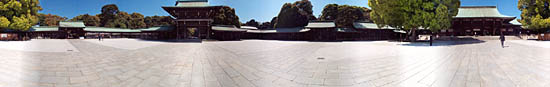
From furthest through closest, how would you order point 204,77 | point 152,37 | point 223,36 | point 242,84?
point 152,37 → point 223,36 → point 204,77 → point 242,84

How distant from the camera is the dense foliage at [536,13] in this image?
51.1 ft

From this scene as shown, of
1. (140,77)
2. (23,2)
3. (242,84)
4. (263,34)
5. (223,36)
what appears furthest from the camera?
(263,34)

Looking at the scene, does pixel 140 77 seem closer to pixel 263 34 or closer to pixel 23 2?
pixel 23 2

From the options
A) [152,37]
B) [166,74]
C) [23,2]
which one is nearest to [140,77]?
[166,74]

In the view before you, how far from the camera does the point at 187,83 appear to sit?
2.51 metres

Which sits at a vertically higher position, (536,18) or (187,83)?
(536,18)

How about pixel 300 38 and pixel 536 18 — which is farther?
A: pixel 300 38

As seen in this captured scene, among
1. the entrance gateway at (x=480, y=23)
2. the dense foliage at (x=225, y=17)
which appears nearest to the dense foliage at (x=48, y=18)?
the dense foliage at (x=225, y=17)

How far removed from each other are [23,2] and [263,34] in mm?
21848

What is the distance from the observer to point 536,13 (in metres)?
16.4

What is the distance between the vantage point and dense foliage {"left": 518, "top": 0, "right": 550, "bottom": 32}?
15.6 meters

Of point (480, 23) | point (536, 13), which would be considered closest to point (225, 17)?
point (536, 13)

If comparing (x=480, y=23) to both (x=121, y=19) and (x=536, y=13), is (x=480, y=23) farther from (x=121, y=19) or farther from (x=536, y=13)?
(x=121, y=19)

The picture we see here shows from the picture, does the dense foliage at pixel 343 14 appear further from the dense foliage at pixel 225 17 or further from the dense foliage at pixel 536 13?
the dense foliage at pixel 536 13
